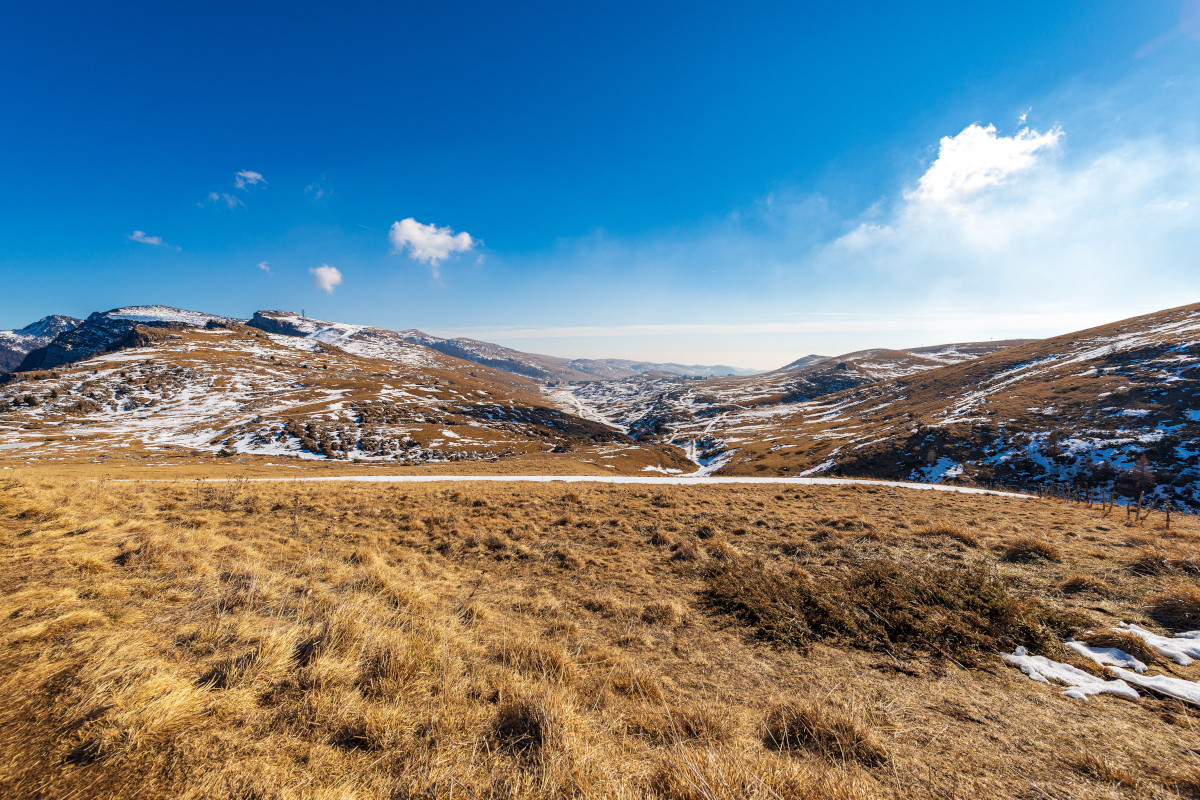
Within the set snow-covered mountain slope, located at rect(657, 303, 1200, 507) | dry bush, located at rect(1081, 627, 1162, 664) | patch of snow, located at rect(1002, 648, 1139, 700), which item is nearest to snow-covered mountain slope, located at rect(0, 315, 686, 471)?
snow-covered mountain slope, located at rect(657, 303, 1200, 507)

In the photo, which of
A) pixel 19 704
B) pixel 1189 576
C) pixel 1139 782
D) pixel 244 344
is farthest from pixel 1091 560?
pixel 244 344

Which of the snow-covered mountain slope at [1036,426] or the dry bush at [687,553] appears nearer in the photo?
the dry bush at [687,553]

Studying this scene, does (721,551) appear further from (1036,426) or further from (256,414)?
(256,414)

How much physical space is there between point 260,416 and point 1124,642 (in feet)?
299

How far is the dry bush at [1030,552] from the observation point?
981cm

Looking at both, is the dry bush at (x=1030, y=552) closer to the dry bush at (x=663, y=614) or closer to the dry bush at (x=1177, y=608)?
the dry bush at (x=1177, y=608)

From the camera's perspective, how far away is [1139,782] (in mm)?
3539

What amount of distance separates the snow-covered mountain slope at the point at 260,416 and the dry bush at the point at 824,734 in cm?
5389

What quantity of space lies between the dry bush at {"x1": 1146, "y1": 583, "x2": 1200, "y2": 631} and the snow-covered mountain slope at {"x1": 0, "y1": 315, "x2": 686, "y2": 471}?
5134 cm

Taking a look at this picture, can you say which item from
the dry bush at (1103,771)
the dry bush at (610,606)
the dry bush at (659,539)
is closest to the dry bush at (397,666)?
the dry bush at (610,606)

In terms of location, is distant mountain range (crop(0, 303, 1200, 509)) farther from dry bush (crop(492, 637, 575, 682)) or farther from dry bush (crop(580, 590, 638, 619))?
dry bush (crop(492, 637, 575, 682))

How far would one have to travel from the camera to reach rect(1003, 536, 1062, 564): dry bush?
386 inches

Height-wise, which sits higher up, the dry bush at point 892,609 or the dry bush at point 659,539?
the dry bush at point 892,609

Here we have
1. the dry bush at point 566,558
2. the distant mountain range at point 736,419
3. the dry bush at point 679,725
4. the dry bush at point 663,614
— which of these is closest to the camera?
the dry bush at point 679,725
